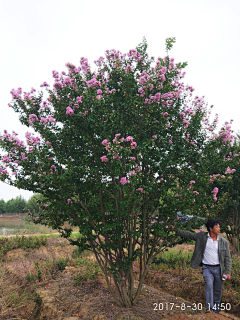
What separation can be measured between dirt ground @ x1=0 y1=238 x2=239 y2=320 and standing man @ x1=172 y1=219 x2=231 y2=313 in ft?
1.02

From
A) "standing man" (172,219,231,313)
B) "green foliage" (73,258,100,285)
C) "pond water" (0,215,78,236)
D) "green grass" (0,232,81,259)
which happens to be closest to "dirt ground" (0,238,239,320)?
"green foliage" (73,258,100,285)

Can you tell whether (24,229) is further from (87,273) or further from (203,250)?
(203,250)

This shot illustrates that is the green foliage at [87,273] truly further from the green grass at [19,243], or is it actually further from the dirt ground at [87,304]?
the green grass at [19,243]

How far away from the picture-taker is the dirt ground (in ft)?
14.0

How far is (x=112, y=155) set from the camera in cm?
387

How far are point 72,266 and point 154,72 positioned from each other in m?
6.22

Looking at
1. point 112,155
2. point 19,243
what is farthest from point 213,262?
point 19,243

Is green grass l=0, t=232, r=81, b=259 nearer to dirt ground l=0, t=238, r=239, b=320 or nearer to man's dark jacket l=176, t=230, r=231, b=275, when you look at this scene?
dirt ground l=0, t=238, r=239, b=320

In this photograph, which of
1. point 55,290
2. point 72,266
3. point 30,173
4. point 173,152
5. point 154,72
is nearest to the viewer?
point 30,173

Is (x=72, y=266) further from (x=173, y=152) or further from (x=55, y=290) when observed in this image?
(x=173, y=152)

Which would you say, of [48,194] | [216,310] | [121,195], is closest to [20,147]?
[48,194]

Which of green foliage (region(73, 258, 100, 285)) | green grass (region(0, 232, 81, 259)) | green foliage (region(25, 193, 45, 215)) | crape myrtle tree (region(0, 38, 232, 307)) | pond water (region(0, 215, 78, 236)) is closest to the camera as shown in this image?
crape myrtle tree (region(0, 38, 232, 307))

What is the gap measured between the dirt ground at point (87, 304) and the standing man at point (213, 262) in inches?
12.3

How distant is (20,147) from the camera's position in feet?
14.1
